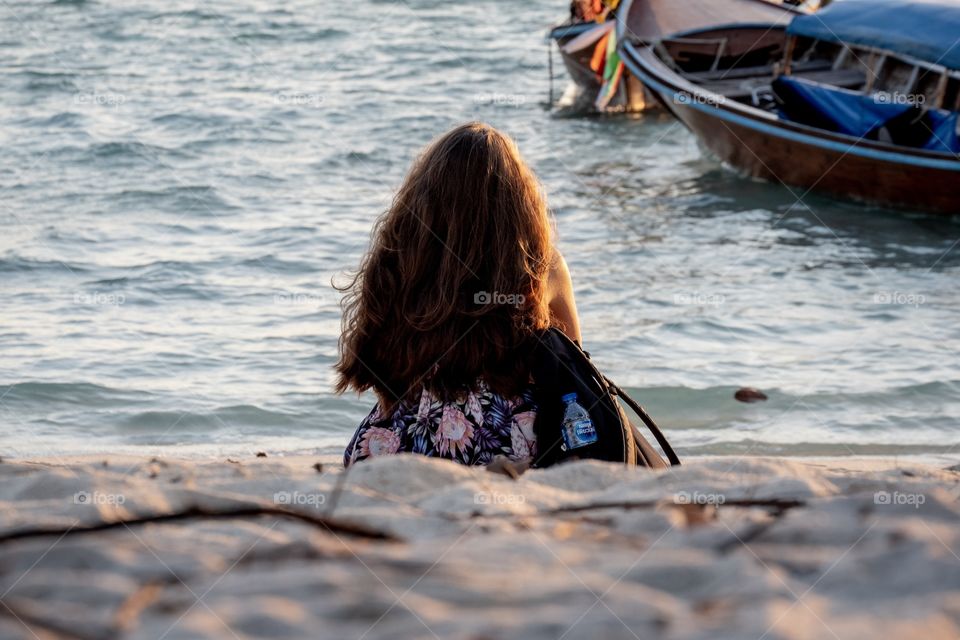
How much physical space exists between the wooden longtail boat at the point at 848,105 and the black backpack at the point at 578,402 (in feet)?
26.2

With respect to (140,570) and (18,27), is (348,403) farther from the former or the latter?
(18,27)

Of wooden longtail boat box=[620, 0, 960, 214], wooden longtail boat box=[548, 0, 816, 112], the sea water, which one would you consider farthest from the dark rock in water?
wooden longtail boat box=[548, 0, 816, 112]

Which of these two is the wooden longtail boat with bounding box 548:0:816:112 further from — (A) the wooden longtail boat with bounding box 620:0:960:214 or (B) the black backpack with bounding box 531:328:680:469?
(B) the black backpack with bounding box 531:328:680:469

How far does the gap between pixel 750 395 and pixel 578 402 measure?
178 inches

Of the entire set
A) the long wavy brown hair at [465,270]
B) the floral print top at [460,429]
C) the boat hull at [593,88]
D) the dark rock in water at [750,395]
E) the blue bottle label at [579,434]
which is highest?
the long wavy brown hair at [465,270]

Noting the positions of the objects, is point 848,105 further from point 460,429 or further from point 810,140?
point 460,429

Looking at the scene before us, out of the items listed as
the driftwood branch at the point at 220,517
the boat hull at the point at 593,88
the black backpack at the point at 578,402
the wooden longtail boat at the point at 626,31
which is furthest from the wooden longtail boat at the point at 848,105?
the driftwood branch at the point at 220,517

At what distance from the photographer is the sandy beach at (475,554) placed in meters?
1.31

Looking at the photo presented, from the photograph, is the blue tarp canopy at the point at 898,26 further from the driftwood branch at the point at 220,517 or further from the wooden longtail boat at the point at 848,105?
the driftwood branch at the point at 220,517

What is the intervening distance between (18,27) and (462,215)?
61.5 feet

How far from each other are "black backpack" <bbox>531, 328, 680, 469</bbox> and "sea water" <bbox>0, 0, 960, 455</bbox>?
1407 mm

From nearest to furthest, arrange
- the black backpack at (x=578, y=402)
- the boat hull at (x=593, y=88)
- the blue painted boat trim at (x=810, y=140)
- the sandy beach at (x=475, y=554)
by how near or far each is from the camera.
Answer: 1. the sandy beach at (x=475, y=554)
2. the black backpack at (x=578, y=402)
3. the blue painted boat trim at (x=810, y=140)
4. the boat hull at (x=593, y=88)

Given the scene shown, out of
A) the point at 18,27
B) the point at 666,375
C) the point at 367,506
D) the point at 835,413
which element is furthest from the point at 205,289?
the point at 18,27

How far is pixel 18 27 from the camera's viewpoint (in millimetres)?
19125
